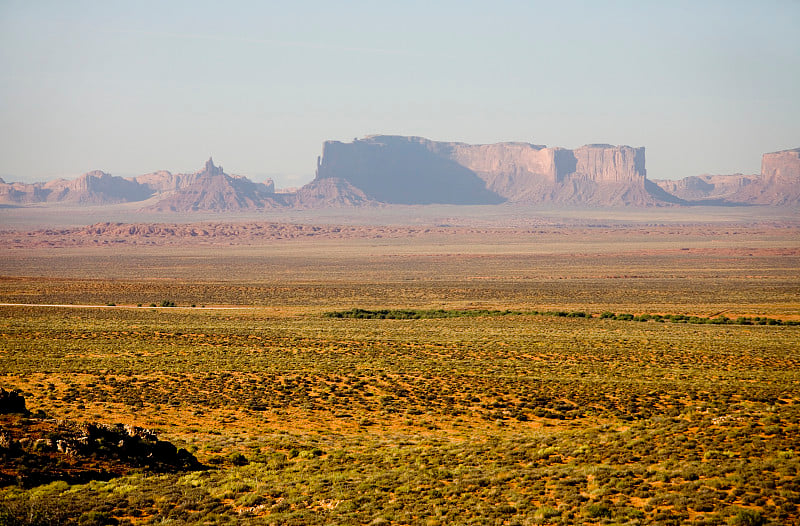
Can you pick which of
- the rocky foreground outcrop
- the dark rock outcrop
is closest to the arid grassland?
the rocky foreground outcrop

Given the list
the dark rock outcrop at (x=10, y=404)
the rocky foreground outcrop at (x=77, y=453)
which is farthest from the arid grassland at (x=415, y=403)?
the dark rock outcrop at (x=10, y=404)

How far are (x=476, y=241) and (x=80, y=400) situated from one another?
135983 millimetres

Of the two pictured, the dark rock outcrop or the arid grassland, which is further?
the dark rock outcrop

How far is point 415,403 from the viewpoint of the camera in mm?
24438

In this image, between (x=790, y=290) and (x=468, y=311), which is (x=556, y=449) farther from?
(x=790, y=290)

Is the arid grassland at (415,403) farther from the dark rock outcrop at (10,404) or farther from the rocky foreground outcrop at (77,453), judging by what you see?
the dark rock outcrop at (10,404)

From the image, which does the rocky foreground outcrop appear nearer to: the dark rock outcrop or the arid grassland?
the arid grassland

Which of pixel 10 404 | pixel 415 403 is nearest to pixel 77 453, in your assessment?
pixel 10 404

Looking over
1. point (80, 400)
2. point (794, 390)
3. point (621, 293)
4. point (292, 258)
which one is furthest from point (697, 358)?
point (292, 258)

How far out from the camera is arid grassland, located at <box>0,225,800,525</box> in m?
13.4

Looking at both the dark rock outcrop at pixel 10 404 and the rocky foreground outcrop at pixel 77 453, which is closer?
the rocky foreground outcrop at pixel 77 453

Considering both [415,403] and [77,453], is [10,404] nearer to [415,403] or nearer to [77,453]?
[77,453]

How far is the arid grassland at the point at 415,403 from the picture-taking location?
13367 mm

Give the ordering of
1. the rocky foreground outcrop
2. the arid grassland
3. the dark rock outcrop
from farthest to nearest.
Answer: the dark rock outcrop < the rocky foreground outcrop < the arid grassland
